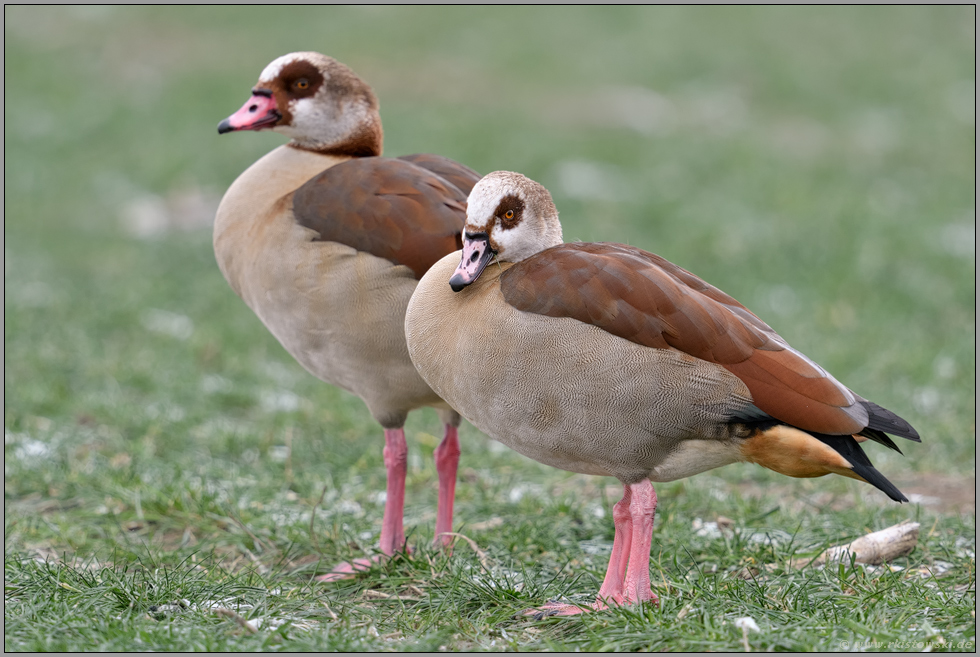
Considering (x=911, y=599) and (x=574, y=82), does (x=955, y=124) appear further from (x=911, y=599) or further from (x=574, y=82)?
(x=911, y=599)

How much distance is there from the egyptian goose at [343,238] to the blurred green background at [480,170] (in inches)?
41.8

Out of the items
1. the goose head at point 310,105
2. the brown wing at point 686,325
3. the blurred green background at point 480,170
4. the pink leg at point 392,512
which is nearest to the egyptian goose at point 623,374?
the brown wing at point 686,325

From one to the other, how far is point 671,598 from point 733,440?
0.62 metres

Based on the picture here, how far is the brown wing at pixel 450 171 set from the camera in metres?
4.71

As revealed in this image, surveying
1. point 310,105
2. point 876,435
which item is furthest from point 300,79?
point 876,435

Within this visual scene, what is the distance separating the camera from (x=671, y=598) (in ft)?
12.2

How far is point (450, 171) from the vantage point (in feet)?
15.8

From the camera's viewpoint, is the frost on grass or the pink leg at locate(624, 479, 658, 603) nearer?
the pink leg at locate(624, 479, 658, 603)

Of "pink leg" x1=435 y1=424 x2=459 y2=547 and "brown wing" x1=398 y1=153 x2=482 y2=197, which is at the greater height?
"brown wing" x1=398 y1=153 x2=482 y2=197

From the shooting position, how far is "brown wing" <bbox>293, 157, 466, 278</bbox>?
170 inches

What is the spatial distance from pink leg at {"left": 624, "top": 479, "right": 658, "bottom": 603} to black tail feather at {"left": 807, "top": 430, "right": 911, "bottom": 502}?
64 centimetres

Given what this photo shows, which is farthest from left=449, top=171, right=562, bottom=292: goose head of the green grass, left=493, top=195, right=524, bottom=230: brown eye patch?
the green grass

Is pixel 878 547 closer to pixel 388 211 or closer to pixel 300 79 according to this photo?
pixel 388 211

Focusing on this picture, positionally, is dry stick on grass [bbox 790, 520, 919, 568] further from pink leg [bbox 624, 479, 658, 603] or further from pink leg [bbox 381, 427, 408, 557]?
pink leg [bbox 381, 427, 408, 557]
